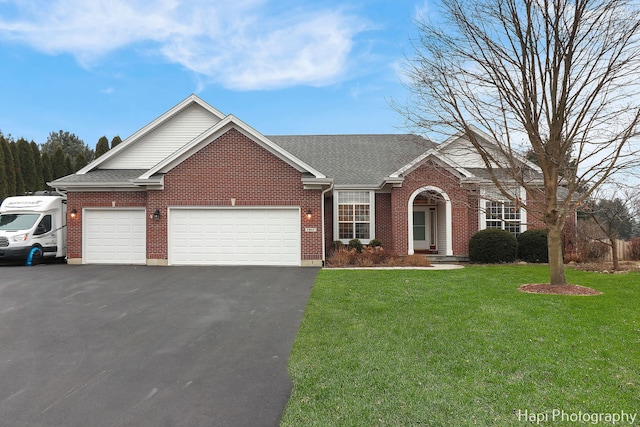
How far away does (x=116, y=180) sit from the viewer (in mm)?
15102

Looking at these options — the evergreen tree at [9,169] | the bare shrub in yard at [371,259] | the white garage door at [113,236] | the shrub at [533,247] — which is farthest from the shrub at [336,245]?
the evergreen tree at [9,169]

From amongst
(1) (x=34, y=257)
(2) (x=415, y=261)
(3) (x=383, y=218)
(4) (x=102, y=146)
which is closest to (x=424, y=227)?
(3) (x=383, y=218)

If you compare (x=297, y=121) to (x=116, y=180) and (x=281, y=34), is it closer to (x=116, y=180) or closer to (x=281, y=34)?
(x=281, y=34)

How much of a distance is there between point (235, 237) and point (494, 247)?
1013 cm

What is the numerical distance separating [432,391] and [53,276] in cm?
1267

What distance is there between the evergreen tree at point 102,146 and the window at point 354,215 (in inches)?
902

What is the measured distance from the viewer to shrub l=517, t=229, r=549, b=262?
15188mm

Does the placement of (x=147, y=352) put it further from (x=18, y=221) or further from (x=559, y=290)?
(x=18, y=221)

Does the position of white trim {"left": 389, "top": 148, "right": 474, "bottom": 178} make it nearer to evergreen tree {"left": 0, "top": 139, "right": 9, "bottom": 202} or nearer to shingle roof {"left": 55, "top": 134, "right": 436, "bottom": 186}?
shingle roof {"left": 55, "top": 134, "right": 436, "bottom": 186}

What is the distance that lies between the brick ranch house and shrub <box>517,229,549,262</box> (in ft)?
3.93

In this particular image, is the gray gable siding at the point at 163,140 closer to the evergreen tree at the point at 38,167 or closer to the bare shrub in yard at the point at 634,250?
the evergreen tree at the point at 38,167

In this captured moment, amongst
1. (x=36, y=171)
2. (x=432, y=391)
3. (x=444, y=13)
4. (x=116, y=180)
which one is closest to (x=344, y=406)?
(x=432, y=391)

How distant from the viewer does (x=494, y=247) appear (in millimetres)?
14945

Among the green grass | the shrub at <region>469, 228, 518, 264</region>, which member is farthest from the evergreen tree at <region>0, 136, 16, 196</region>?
the shrub at <region>469, 228, 518, 264</region>
